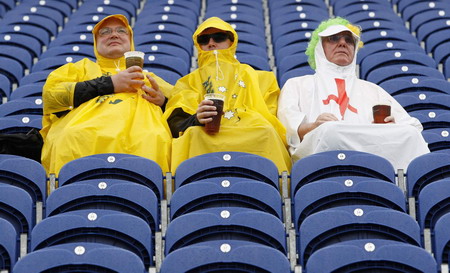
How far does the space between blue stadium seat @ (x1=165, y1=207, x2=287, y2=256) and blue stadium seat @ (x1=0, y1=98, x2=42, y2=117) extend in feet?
9.03

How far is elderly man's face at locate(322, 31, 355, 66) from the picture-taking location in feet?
25.0

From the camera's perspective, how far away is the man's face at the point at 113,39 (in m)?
7.51

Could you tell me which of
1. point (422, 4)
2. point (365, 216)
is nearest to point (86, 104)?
point (365, 216)

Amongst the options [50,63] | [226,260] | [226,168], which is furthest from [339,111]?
[50,63]

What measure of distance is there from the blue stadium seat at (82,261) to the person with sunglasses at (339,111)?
2.07 metres

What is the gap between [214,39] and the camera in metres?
7.48

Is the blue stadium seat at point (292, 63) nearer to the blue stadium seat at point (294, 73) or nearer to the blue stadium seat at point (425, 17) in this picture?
the blue stadium seat at point (294, 73)

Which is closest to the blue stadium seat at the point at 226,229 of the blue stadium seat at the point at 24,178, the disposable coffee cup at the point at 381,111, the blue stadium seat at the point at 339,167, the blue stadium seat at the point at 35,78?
the blue stadium seat at the point at 339,167

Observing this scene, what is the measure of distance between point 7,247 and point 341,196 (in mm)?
1720

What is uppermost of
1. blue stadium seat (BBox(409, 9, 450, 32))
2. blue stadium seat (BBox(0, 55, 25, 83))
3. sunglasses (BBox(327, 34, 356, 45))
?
blue stadium seat (BBox(409, 9, 450, 32))

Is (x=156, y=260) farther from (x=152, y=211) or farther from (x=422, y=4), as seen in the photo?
(x=422, y=4)

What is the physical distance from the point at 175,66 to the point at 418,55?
6.38 ft

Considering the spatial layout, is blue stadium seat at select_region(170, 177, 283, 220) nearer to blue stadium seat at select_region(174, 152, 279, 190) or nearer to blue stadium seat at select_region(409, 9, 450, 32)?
blue stadium seat at select_region(174, 152, 279, 190)

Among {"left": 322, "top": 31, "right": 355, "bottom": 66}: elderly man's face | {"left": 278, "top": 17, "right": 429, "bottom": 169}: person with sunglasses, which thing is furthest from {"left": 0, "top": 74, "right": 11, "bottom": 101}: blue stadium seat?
{"left": 322, "top": 31, "right": 355, "bottom": 66}: elderly man's face
